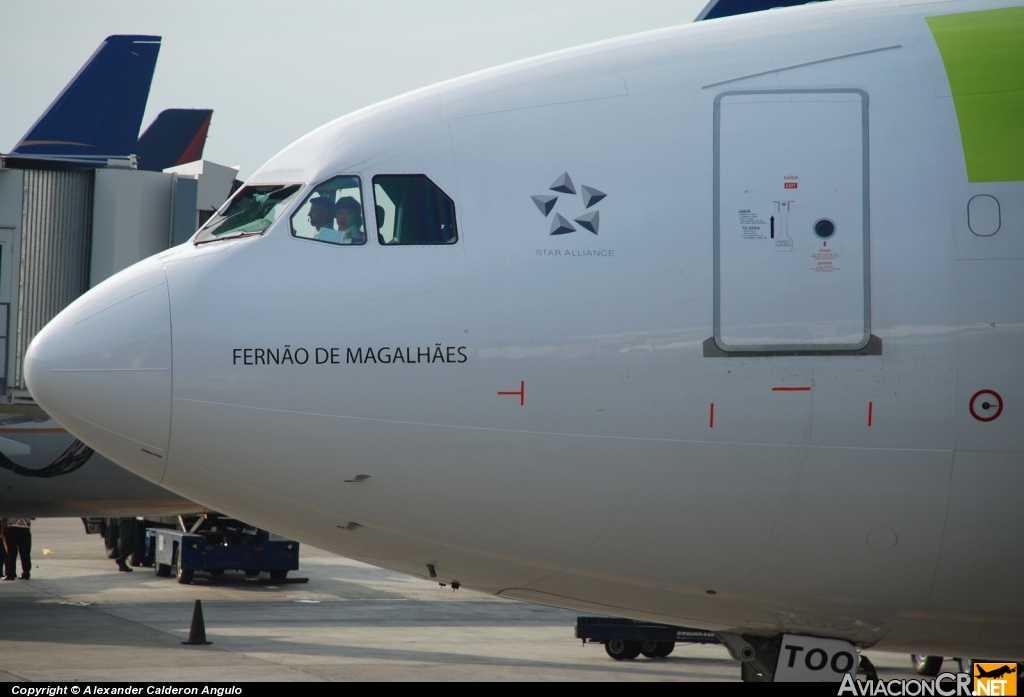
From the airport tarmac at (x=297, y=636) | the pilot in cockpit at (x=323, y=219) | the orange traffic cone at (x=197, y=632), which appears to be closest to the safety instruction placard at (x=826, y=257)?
the pilot in cockpit at (x=323, y=219)

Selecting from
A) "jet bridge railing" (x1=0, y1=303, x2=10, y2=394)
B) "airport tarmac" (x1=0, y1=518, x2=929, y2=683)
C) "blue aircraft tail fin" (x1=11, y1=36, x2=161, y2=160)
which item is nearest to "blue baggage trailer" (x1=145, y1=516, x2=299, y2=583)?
"airport tarmac" (x1=0, y1=518, x2=929, y2=683)

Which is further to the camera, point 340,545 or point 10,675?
point 10,675

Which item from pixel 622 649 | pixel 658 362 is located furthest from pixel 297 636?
pixel 658 362

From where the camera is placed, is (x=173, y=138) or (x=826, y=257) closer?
(x=826, y=257)

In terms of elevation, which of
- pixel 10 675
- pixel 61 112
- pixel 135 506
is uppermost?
pixel 61 112

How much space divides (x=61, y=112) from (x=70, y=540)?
53.3 feet

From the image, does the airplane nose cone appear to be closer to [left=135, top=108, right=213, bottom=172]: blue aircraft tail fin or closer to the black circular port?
the black circular port

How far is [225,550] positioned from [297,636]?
7105mm

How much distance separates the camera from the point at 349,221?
229 inches

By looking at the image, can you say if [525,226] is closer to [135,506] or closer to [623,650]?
[623,650]

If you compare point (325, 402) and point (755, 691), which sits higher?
point (325, 402)

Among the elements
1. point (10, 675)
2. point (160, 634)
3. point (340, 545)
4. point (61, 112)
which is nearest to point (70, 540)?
point (61, 112)

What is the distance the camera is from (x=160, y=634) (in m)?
17.7

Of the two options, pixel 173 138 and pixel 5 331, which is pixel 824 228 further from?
pixel 173 138
